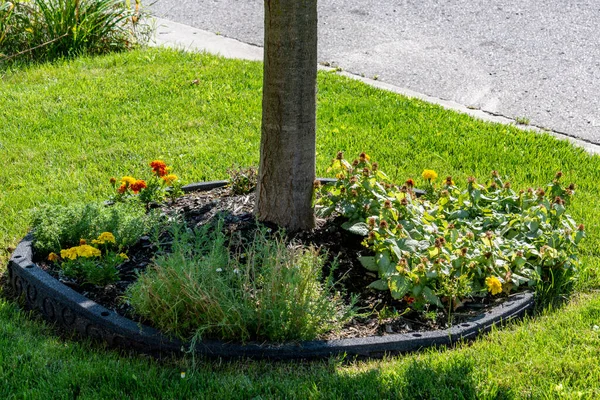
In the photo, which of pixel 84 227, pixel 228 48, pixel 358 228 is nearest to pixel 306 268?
pixel 358 228

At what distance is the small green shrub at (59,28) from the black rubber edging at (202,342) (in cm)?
450

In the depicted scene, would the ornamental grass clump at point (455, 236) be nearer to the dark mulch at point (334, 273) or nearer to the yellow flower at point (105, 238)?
the dark mulch at point (334, 273)

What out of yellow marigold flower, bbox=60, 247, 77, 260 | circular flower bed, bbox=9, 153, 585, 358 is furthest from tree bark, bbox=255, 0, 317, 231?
yellow marigold flower, bbox=60, 247, 77, 260

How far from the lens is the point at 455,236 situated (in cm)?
426

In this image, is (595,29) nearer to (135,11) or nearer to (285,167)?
(135,11)

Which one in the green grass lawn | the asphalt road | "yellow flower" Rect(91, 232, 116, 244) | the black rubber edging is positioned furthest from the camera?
the asphalt road

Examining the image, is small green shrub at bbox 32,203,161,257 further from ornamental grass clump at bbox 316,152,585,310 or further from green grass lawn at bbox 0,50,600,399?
ornamental grass clump at bbox 316,152,585,310

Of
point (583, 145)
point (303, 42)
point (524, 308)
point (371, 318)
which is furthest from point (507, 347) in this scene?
point (583, 145)

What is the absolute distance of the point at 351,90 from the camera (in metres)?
7.43

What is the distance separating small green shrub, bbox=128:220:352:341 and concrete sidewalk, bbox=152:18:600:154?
348cm

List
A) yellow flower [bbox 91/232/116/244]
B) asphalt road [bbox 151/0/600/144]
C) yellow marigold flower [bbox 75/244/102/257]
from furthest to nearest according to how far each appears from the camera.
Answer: asphalt road [bbox 151/0/600/144] → yellow flower [bbox 91/232/116/244] → yellow marigold flower [bbox 75/244/102/257]

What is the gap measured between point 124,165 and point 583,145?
11.6 feet

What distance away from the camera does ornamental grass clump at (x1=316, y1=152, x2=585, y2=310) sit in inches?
159

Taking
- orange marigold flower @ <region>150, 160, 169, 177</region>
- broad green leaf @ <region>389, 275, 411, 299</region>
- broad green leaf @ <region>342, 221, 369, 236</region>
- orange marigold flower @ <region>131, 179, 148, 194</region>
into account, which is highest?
orange marigold flower @ <region>150, 160, 169, 177</region>
